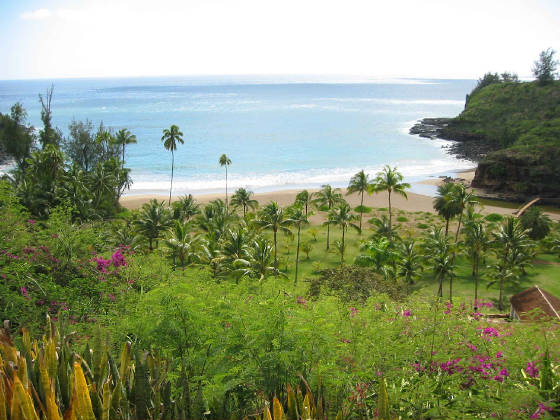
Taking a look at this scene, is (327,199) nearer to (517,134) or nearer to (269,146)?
(269,146)

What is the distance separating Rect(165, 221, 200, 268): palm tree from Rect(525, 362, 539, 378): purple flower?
2187 cm

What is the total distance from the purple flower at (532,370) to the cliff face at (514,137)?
58.2 meters

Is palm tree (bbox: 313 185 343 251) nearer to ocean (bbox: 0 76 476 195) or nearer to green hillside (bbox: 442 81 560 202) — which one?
ocean (bbox: 0 76 476 195)

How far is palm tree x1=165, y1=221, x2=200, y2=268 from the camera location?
29469 millimetres

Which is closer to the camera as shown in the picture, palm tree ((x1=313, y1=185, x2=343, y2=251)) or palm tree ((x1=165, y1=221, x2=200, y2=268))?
palm tree ((x1=165, y1=221, x2=200, y2=268))

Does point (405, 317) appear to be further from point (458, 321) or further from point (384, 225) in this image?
point (384, 225)

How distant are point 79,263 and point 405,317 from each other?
14368 millimetres

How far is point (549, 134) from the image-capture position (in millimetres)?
78875

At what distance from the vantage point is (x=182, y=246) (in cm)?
Result: 2950

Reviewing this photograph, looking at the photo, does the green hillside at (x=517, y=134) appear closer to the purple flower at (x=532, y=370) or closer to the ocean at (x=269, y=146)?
the ocean at (x=269, y=146)

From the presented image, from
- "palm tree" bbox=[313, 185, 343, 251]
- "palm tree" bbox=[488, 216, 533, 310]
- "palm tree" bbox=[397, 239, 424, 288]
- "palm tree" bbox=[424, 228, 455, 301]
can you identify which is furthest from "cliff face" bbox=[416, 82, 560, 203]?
"palm tree" bbox=[424, 228, 455, 301]

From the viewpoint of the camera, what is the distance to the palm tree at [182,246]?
96.7ft

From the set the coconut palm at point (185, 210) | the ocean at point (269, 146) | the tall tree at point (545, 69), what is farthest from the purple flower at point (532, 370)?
the tall tree at point (545, 69)

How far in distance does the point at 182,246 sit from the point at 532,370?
2268cm
